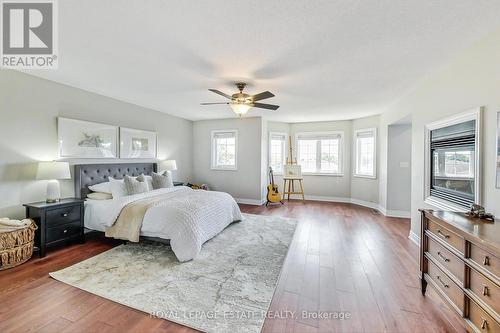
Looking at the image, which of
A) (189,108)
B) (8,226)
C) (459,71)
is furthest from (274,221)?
(8,226)

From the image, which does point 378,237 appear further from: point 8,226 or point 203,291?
point 8,226

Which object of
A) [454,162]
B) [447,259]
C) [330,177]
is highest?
[454,162]

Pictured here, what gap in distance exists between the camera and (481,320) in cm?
146

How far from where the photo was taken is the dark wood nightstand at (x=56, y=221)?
300 centimetres

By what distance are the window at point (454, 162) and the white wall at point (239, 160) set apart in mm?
4031

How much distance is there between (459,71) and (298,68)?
1.85m

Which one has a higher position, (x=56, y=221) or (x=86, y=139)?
(x=86, y=139)

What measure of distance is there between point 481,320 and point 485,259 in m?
0.43

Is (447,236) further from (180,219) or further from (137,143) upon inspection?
(137,143)

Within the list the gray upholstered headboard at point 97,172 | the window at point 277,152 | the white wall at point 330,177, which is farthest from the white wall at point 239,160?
the gray upholstered headboard at point 97,172

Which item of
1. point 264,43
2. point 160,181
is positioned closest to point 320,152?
point 160,181

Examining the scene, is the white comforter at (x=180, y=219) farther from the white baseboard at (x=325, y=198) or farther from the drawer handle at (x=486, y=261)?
the white baseboard at (x=325, y=198)

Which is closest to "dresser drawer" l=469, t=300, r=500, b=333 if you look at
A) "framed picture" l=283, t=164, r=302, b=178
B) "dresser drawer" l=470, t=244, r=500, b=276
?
"dresser drawer" l=470, t=244, r=500, b=276

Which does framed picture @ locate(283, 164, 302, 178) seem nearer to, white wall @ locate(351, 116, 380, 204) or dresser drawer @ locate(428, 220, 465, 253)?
white wall @ locate(351, 116, 380, 204)
